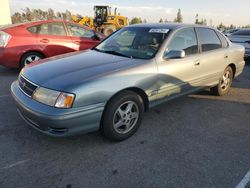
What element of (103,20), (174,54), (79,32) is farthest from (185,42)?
(103,20)

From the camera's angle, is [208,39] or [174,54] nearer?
[174,54]

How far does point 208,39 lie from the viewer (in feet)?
14.7

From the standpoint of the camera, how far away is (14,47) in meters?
5.97

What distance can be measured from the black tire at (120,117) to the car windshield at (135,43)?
0.73m

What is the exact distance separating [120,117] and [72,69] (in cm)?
89

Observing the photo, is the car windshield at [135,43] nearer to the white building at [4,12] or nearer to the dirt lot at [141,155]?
the dirt lot at [141,155]

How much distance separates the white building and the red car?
59.5 feet

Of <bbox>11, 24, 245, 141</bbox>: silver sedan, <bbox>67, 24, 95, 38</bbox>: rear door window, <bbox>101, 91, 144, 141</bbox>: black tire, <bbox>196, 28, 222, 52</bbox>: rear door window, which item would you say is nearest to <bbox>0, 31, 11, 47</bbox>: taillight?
<bbox>67, 24, 95, 38</bbox>: rear door window

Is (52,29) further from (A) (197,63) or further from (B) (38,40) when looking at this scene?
(A) (197,63)

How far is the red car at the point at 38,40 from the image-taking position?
596 centimetres

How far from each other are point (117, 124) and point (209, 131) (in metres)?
1.46

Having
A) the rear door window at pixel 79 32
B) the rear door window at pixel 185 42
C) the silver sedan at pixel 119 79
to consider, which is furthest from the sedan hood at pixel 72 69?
the rear door window at pixel 79 32

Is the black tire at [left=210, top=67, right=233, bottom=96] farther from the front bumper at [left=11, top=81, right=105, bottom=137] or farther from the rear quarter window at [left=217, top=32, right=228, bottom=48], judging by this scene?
the front bumper at [left=11, top=81, right=105, bottom=137]

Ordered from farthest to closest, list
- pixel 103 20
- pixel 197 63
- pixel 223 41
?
pixel 103 20, pixel 223 41, pixel 197 63
